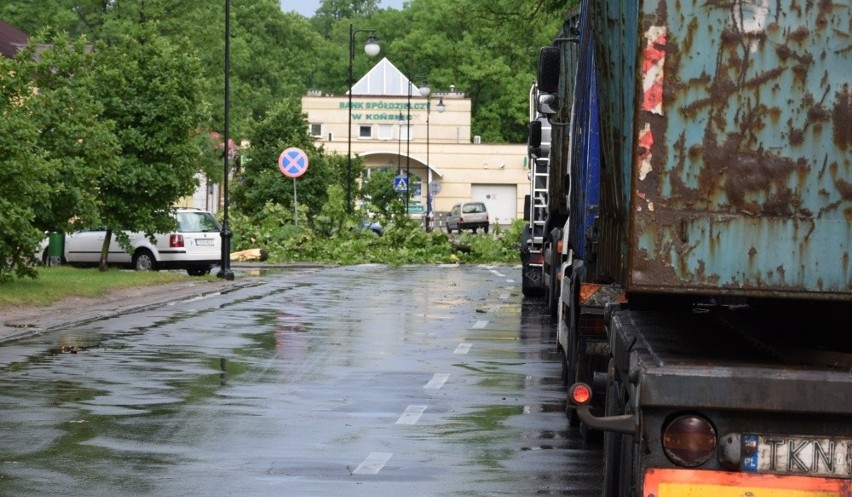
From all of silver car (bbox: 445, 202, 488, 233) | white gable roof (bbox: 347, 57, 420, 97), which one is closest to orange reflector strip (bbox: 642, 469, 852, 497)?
silver car (bbox: 445, 202, 488, 233)

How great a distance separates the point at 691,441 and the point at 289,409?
764 cm

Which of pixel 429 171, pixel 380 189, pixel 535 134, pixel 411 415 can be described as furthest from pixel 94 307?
pixel 429 171

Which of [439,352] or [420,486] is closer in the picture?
[420,486]

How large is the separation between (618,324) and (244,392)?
7.30 meters

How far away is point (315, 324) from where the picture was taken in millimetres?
22594

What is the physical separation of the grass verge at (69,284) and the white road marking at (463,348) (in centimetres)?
712

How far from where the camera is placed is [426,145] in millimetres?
115312

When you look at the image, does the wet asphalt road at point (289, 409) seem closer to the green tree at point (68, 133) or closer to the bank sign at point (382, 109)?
the green tree at point (68, 133)

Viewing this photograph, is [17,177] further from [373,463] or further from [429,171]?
[429,171]

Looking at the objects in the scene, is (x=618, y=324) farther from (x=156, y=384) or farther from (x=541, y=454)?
(x=156, y=384)

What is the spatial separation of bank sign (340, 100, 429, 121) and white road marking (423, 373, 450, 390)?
10113 centimetres

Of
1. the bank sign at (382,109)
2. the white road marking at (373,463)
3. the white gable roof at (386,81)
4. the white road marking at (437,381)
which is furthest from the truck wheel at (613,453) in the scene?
the white gable roof at (386,81)

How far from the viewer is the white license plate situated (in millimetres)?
5824

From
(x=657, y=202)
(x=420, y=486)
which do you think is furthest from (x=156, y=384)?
(x=657, y=202)
